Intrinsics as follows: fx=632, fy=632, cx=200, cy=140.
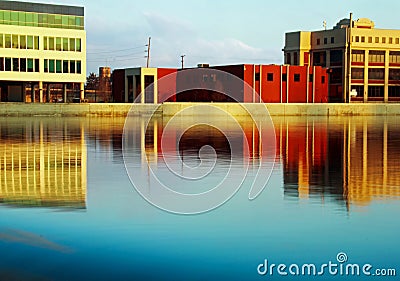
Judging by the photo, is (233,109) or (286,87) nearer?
(233,109)

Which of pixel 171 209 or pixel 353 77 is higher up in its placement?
pixel 353 77

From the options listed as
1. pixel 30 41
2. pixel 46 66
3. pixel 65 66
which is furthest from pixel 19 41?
pixel 65 66

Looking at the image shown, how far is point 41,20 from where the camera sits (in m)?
78.4

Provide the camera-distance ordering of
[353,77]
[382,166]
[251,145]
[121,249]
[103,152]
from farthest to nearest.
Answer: [353,77] < [251,145] < [103,152] < [382,166] < [121,249]

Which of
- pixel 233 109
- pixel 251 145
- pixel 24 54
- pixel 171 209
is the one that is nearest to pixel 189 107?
pixel 233 109

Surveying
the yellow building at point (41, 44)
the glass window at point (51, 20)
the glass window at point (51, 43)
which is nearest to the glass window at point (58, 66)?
the yellow building at point (41, 44)

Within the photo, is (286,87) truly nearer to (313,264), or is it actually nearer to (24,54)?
(24,54)

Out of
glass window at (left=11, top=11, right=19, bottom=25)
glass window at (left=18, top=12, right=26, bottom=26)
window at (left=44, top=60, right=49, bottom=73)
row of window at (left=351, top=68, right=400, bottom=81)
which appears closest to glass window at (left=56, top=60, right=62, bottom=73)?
window at (left=44, top=60, right=49, bottom=73)

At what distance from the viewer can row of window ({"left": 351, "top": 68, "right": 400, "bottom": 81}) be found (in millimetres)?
111875

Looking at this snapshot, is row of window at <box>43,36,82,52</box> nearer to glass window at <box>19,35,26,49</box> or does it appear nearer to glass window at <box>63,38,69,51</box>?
glass window at <box>63,38,69,51</box>

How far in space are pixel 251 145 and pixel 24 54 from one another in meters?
55.8

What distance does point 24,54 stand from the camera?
77125 mm

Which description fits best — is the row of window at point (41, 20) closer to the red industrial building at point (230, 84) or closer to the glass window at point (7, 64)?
the glass window at point (7, 64)

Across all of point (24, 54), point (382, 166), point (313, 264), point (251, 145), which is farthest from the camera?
point (24, 54)
